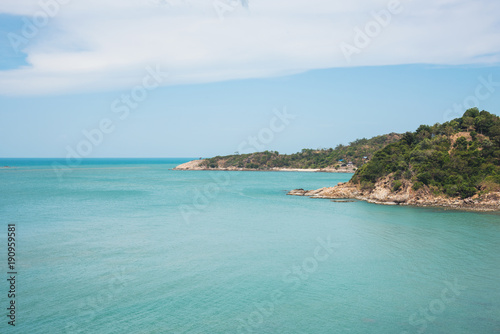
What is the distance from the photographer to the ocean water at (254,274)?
1248 cm

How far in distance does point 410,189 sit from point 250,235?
22.2 meters

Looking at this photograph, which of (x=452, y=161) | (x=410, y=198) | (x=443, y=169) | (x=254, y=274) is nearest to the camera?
(x=254, y=274)

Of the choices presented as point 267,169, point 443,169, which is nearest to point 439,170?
point 443,169

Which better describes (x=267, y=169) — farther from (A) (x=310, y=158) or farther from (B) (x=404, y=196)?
(B) (x=404, y=196)

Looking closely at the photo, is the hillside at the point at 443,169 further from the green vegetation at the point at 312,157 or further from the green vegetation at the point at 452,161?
the green vegetation at the point at 312,157

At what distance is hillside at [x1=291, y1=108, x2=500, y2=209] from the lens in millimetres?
36719

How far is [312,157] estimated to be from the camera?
4926 inches

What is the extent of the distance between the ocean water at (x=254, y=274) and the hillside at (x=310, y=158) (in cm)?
8130

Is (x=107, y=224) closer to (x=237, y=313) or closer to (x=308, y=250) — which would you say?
(x=308, y=250)

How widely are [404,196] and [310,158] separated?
278 feet

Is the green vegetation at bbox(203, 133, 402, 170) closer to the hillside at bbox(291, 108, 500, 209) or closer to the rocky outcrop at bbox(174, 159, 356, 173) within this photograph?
the rocky outcrop at bbox(174, 159, 356, 173)

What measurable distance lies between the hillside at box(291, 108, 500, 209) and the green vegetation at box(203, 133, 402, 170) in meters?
61.2

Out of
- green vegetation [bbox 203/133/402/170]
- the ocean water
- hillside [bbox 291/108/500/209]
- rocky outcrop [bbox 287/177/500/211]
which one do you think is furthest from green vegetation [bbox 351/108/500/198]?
green vegetation [bbox 203/133/402/170]

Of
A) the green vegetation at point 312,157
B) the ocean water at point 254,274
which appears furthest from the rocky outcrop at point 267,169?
the ocean water at point 254,274
